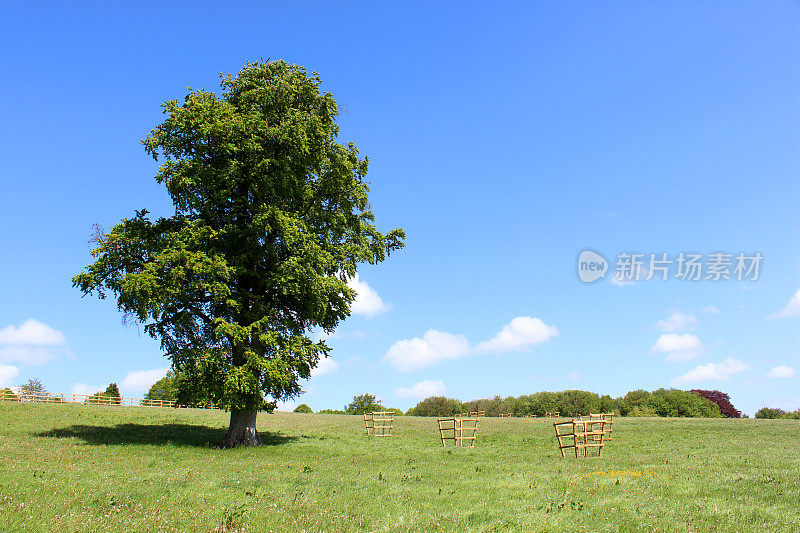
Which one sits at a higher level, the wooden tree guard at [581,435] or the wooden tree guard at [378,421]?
the wooden tree guard at [581,435]

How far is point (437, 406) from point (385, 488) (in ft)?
280

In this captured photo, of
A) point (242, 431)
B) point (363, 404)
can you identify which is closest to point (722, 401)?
point (363, 404)

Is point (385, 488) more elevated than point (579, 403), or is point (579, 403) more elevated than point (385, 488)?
point (385, 488)

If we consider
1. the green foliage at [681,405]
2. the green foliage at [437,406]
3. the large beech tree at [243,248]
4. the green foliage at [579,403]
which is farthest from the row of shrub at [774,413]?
the large beech tree at [243,248]

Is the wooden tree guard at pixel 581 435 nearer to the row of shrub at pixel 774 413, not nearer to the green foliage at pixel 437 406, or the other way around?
the row of shrub at pixel 774 413

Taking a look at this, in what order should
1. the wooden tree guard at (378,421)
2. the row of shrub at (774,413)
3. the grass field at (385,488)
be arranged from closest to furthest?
the grass field at (385,488) < the wooden tree guard at (378,421) < the row of shrub at (774,413)

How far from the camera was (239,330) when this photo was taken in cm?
2356

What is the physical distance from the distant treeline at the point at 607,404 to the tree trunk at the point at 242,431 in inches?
2382

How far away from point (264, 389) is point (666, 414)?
75.4 metres

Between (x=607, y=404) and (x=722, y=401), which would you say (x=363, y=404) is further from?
(x=722, y=401)

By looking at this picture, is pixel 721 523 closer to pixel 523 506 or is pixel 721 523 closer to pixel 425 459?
pixel 523 506

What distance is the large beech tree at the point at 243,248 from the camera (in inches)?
934

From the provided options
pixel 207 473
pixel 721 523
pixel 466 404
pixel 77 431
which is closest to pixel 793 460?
pixel 721 523

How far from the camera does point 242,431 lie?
2627cm
